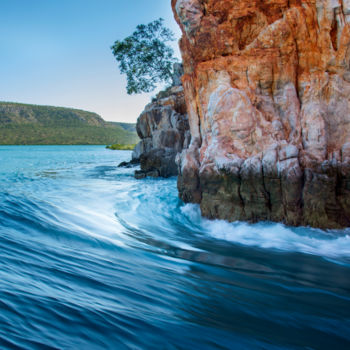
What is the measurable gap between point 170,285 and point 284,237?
294 cm

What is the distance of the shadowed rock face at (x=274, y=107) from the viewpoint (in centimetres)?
545

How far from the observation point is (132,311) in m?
2.66

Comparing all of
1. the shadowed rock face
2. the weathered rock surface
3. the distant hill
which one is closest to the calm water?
the shadowed rock face

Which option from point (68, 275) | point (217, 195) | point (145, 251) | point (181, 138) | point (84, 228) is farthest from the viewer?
point (181, 138)

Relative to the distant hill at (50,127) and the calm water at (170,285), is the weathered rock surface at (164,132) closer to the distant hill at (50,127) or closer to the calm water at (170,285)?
the calm water at (170,285)

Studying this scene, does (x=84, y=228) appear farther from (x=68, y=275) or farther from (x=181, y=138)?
(x=181, y=138)

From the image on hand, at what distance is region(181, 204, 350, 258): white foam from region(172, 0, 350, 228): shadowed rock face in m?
0.23

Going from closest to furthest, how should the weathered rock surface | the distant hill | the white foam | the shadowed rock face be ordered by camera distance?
1. the white foam
2. the shadowed rock face
3. the weathered rock surface
4. the distant hill

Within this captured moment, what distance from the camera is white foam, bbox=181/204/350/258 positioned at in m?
4.71

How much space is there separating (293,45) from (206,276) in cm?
557

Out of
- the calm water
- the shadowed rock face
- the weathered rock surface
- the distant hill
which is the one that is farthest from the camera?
the distant hill

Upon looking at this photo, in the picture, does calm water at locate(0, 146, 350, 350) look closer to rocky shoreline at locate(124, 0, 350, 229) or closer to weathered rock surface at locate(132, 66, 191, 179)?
rocky shoreline at locate(124, 0, 350, 229)

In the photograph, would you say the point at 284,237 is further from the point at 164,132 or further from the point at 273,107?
the point at 164,132

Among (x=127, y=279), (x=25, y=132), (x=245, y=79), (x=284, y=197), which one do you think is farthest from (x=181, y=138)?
(x=25, y=132)
